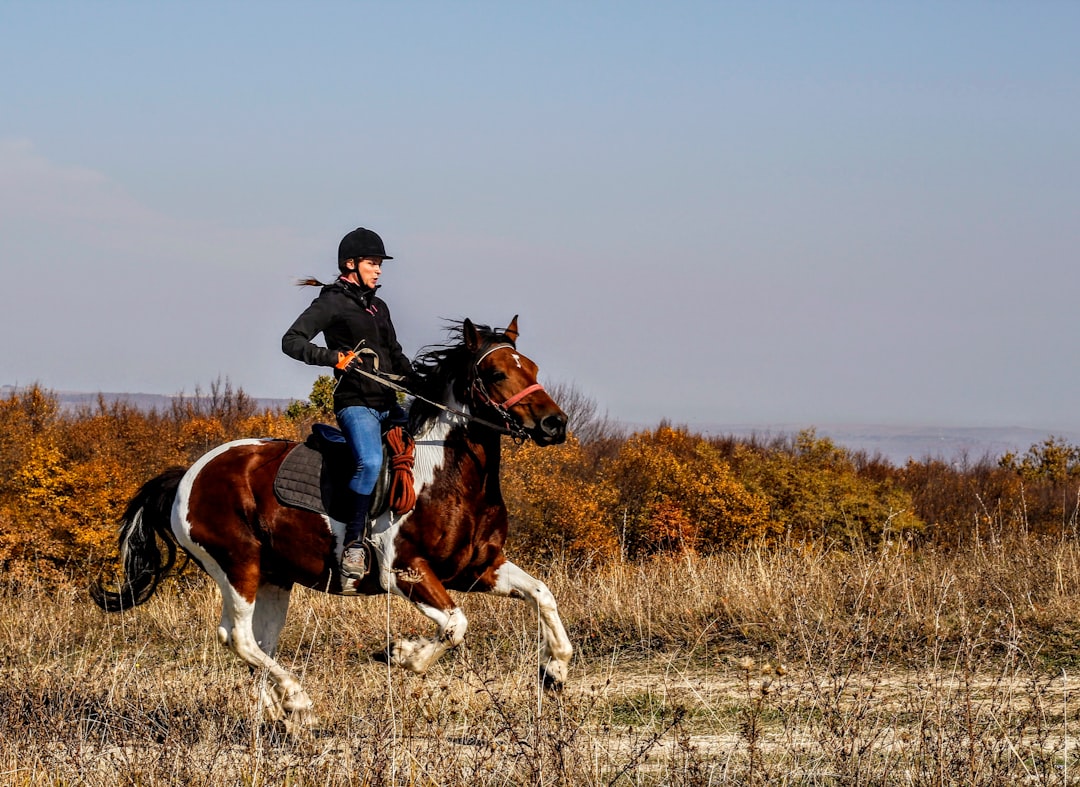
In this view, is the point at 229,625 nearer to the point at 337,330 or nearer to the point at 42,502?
the point at 337,330

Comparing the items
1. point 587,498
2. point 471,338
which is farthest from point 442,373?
point 587,498

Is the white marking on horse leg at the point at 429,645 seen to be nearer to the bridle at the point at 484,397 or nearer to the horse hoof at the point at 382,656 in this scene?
the horse hoof at the point at 382,656

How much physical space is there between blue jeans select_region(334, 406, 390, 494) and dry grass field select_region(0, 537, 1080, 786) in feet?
3.30

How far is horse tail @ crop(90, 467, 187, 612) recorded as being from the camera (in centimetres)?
885

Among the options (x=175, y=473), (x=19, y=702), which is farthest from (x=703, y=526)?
(x=19, y=702)

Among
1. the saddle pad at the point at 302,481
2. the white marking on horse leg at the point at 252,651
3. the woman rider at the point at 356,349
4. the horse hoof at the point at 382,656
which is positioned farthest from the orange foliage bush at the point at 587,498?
the horse hoof at the point at 382,656

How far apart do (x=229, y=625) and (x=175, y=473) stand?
58.2 inches

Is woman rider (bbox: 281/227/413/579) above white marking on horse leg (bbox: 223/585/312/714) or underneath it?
above

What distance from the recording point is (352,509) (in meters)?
7.57

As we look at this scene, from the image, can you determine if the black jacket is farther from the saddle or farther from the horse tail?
the horse tail

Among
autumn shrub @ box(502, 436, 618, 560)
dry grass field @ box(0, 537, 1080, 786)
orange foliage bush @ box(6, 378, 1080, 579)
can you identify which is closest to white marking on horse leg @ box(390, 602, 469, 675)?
dry grass field @ box(0, 537, 1080, 786)

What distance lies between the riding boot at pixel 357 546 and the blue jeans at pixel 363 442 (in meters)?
0.10

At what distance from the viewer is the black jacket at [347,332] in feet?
24.8

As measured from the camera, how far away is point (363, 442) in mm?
7488
